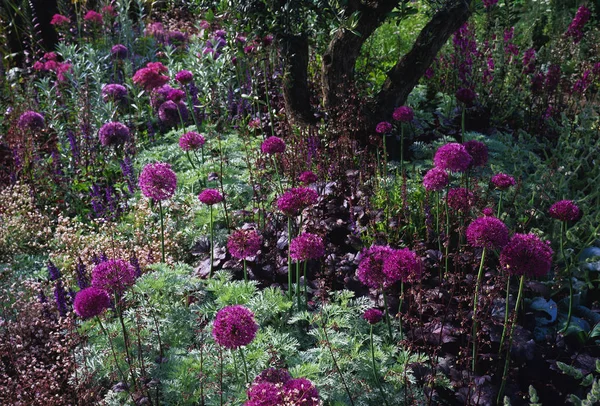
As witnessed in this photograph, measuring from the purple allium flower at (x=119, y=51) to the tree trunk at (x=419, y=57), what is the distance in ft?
10.8

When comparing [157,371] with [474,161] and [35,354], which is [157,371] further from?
[474,161]

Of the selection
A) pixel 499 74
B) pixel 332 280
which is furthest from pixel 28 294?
pixel 499 74

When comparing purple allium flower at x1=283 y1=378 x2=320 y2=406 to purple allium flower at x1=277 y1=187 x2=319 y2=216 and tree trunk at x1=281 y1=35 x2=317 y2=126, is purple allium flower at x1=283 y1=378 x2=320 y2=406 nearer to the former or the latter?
purple allium flower at x1=277 y1=187 x2=319 y2=216

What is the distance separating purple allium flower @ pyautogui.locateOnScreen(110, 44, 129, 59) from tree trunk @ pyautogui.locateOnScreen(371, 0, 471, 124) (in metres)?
3.30

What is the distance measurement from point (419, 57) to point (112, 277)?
3519 millimetres

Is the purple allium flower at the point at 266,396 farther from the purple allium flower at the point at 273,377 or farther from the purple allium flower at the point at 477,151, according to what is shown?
the purple allium flower at the point at 477,151

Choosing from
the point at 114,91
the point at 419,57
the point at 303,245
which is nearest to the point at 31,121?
the point at 114,91

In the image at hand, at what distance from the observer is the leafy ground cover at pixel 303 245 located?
8.42ft

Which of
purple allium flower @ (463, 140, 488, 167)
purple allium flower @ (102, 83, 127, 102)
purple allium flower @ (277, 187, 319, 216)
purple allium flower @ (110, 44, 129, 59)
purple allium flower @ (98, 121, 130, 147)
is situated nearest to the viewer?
purple allium flower @ (277, 187, 319, 216)

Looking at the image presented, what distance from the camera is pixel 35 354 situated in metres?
3.41

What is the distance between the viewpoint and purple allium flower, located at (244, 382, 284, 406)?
1739 mm

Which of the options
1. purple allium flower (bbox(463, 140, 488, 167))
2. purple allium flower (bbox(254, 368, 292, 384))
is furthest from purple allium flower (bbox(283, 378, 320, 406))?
purple allium flower (bbox(463, 140, 488, 167))

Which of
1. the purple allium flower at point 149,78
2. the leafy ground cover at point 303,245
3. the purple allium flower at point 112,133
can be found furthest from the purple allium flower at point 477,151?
the purple allium flower at point 149,78

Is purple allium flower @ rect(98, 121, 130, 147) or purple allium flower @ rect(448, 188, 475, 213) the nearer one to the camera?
purple allium flower @ rect(448, 188, 475, 213)
